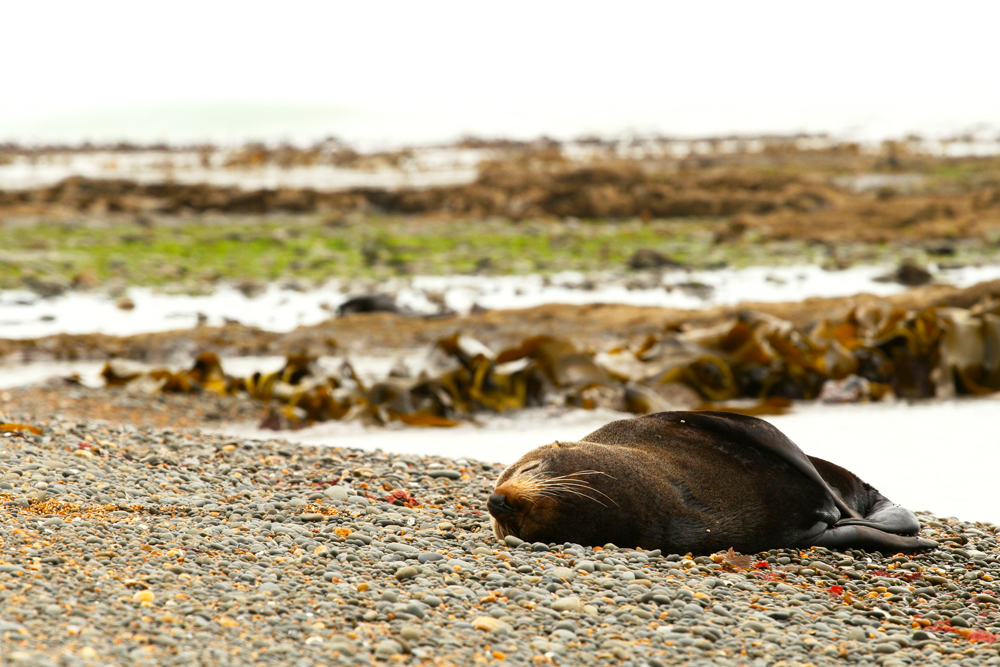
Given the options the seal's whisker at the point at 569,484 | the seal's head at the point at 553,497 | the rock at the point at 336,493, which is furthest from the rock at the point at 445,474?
the seal's whisker at the point at 569,484

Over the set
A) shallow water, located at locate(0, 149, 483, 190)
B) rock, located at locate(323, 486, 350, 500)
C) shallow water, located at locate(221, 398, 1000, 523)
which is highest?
shallow water, located at locate(0, 149, 483, 190)

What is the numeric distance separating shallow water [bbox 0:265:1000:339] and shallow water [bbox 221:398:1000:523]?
12.0 feet

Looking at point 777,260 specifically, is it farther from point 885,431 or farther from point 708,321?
point 885,431

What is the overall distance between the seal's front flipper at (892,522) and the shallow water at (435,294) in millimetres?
6427

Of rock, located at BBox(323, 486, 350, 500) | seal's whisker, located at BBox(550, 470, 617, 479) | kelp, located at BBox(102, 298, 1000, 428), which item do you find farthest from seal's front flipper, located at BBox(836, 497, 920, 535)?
kelp, located at BBox(102, 298, 1000, 428)

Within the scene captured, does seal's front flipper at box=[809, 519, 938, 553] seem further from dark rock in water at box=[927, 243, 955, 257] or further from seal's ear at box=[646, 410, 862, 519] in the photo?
dark rock in water at box=[927, 243, 955, 257]

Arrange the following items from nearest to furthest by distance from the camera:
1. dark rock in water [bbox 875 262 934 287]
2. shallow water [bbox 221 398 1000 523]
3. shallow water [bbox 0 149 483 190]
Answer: shallow water [bbox 221 398 1000 523], dark rock in water [bbox 875 262 934 287], shallow water [bbox 0 149 483 190]

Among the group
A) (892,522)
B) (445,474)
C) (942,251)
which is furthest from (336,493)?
(942,251)

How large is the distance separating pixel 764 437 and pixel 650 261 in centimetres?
908

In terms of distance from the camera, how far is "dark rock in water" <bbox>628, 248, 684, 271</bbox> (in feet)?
40.3

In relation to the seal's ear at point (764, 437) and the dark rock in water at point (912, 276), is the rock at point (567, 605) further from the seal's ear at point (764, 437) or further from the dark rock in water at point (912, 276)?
the dark rock in water at point (912, 276)

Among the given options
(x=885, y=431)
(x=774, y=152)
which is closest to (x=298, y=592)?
(x=885, y=431)

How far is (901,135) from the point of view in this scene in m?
36.2

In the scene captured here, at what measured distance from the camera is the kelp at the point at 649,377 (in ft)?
21.1
